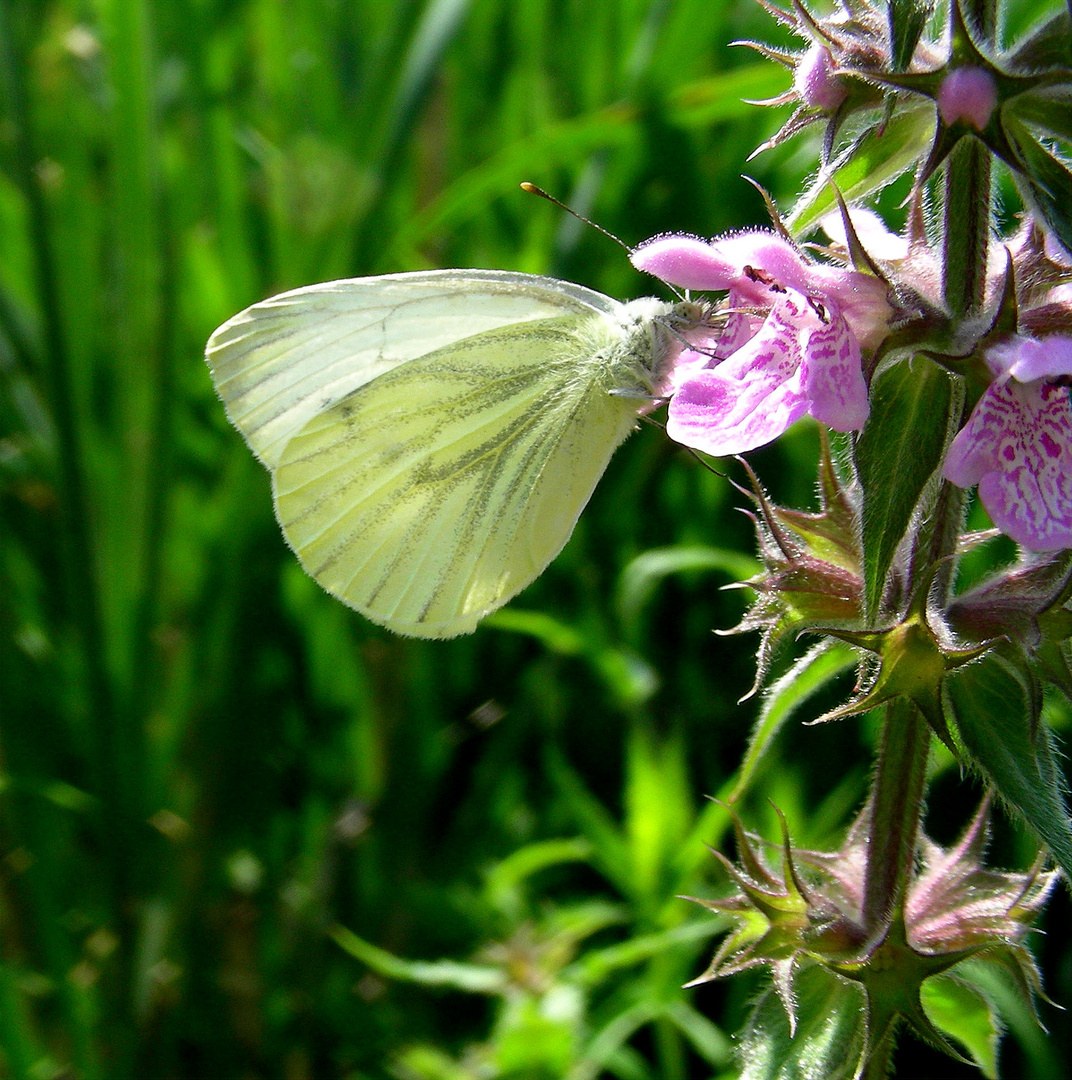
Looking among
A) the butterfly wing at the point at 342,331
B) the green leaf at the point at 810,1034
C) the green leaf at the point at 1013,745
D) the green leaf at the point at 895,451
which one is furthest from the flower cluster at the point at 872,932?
the butterfly wing at the point at 342,331

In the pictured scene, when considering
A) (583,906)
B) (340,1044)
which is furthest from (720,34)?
(340,1044)

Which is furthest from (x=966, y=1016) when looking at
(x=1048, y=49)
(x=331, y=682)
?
(x=331, y=682)

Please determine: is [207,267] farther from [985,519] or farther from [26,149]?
[985,519]

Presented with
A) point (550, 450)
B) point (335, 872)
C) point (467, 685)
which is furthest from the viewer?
point (467, 685)

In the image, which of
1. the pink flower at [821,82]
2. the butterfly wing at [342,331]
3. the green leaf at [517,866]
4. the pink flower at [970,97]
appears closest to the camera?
the pink flower at [970,97]

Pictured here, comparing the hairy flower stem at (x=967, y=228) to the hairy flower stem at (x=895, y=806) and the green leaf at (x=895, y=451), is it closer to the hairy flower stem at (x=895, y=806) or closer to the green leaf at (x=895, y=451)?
the green leaf at (x=895, y=451)

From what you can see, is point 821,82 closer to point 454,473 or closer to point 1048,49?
point 1048,49

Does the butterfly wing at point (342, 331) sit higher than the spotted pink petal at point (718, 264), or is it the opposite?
the spotted pink petal at point (718, 264)
